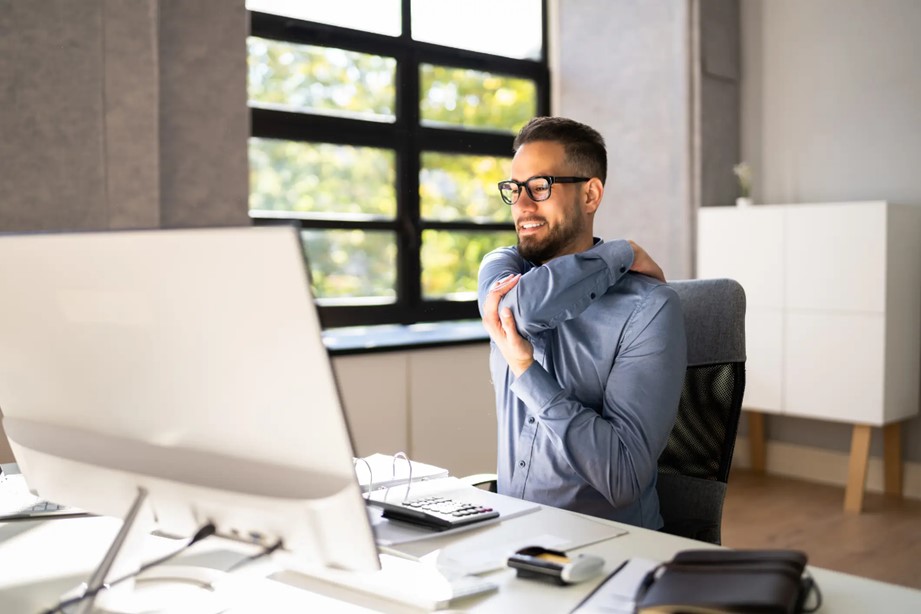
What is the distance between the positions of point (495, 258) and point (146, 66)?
166cm

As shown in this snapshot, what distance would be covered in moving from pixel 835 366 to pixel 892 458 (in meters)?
0.59

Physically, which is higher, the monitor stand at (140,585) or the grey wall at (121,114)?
the grey wall at (121,114)

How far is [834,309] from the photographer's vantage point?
4.25 m

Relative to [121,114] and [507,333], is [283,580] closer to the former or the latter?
[507,333]

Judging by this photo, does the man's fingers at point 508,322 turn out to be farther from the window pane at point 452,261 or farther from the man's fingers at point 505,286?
the window pane at point 452,261

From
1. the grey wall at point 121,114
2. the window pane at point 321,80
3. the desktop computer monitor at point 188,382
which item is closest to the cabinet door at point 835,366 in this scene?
the window pane at point 321,80

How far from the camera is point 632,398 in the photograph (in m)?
1.74

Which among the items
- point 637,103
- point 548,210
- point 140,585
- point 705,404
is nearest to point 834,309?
point 637,103

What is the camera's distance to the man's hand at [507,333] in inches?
70.6

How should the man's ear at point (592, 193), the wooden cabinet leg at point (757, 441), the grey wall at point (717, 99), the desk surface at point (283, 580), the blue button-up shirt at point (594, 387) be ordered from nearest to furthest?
the desk surface at point (283, 580) < the blue button-up shirt at point (594, 387) < the man's ear at point (592, 193) < the grey wall at point (717, 99) < the wooden cabinet leg at point (757, 441)

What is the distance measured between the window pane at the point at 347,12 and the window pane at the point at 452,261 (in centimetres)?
104

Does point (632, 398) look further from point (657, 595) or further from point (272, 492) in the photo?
point (272, 492)

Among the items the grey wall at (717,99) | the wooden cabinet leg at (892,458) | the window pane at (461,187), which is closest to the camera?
the wooden cabinet leg at (892,458)

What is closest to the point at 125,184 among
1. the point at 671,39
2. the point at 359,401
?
the point at 359,401
